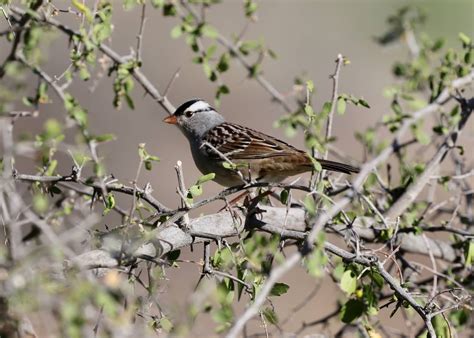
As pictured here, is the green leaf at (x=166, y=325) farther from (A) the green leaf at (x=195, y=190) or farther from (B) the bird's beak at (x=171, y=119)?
(B) the bird's beak at (x=171, y=119)

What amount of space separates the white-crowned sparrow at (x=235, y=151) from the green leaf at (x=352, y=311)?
33.1 inches

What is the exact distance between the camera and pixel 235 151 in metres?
5.23

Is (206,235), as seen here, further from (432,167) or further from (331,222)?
(432,167)

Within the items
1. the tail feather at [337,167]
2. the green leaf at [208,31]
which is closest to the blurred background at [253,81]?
the tail feather at [337,167]

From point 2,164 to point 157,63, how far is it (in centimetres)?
951

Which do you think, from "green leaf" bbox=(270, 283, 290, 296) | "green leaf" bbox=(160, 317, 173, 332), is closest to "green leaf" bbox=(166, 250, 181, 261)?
"green leaf" bbox=(270, 283, 290, 296)

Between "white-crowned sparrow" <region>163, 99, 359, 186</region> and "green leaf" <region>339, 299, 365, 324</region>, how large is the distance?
84 centimetres

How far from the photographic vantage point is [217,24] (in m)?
13.1

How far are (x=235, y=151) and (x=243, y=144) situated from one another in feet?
0.33

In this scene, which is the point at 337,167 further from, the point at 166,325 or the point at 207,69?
the point at 166,325

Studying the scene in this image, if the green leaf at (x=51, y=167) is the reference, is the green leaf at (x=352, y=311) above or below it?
below

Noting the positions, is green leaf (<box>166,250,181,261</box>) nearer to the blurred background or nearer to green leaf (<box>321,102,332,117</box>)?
green leaf (<box>321,102,332,117</box>)

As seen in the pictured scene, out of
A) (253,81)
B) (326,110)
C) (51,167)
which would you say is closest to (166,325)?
(51,167)

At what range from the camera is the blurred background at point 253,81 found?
1026cm
